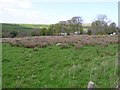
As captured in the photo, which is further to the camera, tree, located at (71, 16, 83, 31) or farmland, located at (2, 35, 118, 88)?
tree, located at (71, 16, 83, 31)

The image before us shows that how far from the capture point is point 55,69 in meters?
14.1

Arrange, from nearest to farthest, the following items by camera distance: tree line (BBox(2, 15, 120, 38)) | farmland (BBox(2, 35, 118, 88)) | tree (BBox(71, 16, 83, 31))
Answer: farmland (BBox(2, 35, 118, 88))
tree line (BBox(2, 15, 120, 38))
tree (BBox(71, 16, 83, 31))

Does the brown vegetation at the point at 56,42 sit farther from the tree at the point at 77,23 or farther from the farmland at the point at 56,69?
the tree at the point at 77,23

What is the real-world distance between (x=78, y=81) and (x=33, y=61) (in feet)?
15.2

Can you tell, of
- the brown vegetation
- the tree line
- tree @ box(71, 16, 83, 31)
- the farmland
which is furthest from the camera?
tree @ box(71, 16, 83, 31)

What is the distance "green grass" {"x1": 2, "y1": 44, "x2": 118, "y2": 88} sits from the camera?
39.0 ft

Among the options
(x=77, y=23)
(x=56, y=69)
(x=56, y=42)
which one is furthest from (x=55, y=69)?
(x=77, y=23)

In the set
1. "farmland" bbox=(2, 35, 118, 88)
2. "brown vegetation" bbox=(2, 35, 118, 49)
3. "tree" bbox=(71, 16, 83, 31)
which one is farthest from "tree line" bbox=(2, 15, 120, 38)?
"farmland" bbox=(2, 35, 118, 88)

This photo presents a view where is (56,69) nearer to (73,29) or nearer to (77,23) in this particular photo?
(73,29)

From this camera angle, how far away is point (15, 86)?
11492 millimetres

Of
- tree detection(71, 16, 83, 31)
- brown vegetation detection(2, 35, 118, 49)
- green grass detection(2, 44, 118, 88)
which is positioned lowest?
green grass detection(2, 44, 118, 88)

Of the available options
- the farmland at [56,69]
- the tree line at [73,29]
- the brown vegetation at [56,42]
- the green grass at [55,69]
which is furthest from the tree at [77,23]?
the green grass at [55,69]

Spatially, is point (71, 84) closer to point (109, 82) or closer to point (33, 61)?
point (109, 82)

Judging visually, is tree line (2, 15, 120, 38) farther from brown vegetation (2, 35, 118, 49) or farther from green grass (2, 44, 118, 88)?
green grass (2, 44, 118, 88)
